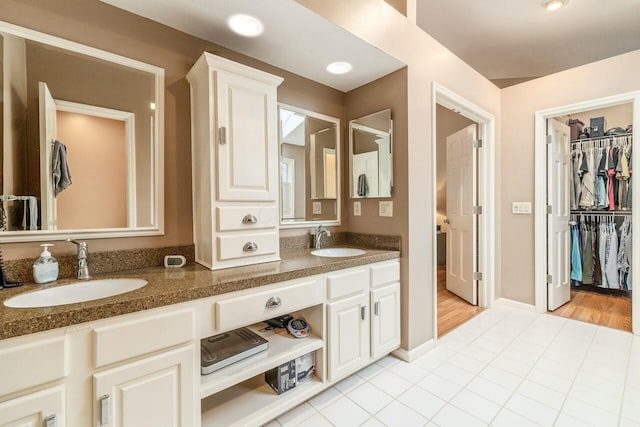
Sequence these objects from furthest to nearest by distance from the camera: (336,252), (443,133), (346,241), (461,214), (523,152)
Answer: (443,133)
(461,214)
(523,152)
(346,241)
(336,252)

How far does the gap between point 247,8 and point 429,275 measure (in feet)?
6.88

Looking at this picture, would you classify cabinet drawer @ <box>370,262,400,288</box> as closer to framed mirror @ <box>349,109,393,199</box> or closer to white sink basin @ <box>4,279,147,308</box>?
framed mirror @ <box>349,109,393,199</box>

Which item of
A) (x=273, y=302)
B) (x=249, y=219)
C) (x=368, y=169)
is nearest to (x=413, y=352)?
(x=273, y=302)

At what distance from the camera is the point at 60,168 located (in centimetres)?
130

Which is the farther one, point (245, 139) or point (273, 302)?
point (245, 139)

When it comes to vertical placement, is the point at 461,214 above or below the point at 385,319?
above

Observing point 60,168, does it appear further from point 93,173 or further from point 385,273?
point 385,273

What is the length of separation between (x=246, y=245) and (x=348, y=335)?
2.69ft

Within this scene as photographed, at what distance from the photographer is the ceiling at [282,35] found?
141 cm

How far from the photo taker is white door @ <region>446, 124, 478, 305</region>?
304 cm

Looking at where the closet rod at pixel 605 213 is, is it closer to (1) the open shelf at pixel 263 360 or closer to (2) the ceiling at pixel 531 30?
(2) the ceiling at pixel 531 30

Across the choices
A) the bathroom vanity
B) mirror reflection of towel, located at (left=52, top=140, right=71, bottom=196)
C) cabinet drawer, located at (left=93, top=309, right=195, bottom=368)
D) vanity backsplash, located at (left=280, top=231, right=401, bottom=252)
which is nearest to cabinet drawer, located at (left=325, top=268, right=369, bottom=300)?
the bathroom vanity

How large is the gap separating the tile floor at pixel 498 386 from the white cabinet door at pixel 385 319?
173mm

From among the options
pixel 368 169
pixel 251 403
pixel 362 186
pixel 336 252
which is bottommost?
pixel 251 403
